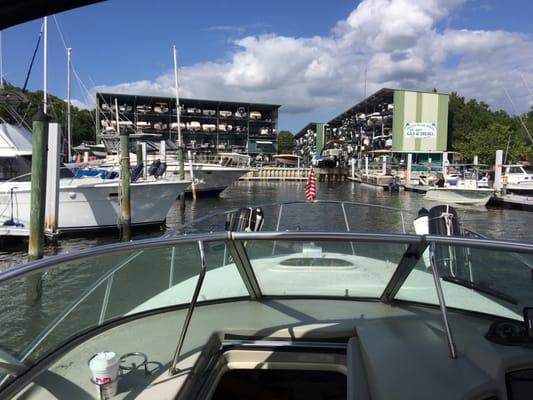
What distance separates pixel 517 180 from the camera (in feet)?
109

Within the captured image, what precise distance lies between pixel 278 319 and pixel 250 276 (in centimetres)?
38

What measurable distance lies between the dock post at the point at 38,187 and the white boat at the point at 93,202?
4.91 meters

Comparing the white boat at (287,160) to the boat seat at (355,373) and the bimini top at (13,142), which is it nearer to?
the bimini top at (13,142)

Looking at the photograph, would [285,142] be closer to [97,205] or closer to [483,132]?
[483,132]

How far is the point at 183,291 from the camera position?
3.43 m

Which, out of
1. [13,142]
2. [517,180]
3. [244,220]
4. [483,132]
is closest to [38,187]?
[244,220]

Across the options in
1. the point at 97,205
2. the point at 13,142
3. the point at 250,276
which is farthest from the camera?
the point at 13,142

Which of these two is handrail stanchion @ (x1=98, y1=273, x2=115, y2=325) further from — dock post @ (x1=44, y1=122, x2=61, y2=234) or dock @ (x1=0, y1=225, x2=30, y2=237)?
dock @ (x1=0, y1=225, x2=30, y2=237)

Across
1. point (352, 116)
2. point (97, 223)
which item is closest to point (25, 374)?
point (97, 223)

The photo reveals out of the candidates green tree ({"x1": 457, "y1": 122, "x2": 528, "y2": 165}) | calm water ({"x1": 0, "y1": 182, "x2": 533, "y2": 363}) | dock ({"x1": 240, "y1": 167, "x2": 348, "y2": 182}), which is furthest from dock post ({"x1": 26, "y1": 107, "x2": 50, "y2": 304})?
dock ({"x1": 240, "y1": 167, "x2": 348, "y2": 182})

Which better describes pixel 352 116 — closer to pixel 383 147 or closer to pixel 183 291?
pixel 383 147

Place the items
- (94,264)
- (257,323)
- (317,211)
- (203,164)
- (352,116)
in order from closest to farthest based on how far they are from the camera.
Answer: (94,264), (257,323), (317,211), (203,164), (352,116)

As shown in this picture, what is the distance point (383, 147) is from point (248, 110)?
1048 inches

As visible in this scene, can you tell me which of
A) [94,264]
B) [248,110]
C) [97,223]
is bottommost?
[97,223]
